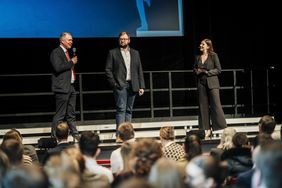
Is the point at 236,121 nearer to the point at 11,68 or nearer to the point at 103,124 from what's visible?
the point at 103,124

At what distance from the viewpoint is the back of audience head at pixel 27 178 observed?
258cm

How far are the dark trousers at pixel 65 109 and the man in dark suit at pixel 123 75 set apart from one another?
55cm

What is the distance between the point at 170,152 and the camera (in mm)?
4934

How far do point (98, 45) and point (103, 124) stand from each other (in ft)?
6.02

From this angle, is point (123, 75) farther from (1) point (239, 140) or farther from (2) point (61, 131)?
(1) point (239, 140)

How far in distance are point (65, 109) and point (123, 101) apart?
0.73 metres

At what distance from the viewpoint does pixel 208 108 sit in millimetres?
7289

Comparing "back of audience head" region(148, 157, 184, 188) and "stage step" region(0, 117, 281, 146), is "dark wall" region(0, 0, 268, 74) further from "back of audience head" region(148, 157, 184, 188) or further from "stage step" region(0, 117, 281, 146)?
"back of audience head" region(148, 157, 184, 188)

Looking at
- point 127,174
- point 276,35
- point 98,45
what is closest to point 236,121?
point 276,35

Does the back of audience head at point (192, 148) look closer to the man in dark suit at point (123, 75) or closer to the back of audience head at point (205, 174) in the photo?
the back of audience head at point (205, 174)

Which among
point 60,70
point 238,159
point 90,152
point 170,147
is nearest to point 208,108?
point 60,70

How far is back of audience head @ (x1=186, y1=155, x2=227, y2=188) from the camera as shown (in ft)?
9.25

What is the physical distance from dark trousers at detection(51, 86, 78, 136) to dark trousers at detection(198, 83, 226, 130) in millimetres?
1673

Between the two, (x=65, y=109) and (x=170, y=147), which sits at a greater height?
(x=65, y=109)
